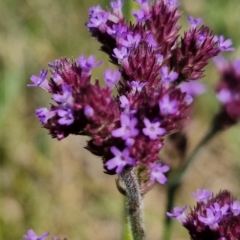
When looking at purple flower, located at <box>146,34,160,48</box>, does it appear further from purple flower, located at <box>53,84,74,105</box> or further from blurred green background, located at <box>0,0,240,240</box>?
blurred green background, located at <box>0,0,240,240</box>

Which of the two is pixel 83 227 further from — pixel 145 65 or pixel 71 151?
pixel 145 65

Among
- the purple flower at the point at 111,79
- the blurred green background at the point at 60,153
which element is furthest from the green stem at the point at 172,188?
the purple flower at the point at 111,79

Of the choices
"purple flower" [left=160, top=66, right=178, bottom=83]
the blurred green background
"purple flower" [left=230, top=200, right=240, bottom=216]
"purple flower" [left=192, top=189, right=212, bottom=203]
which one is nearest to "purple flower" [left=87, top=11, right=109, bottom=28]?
"purple flower" [left=160, top=66, right=178, bottom=83]

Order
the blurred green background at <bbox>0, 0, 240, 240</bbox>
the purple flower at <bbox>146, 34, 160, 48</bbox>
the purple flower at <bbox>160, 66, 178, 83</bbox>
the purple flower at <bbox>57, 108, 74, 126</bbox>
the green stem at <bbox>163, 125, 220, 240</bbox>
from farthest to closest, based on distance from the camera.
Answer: the blurred green background at <bbox>0, 0, 240, 240</bbox> → the green stem at <bbox>163, 125, 220, 240</bbox> → the purple flower at <bbox>146, 34, 160, 48</bbox> → the purple flower at <bbox>160, 66, 178, 83</bbox> → the purple flower at <bbox>57, 108, 74, 126</bbox>

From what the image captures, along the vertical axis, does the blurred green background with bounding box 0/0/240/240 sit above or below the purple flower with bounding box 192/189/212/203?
above

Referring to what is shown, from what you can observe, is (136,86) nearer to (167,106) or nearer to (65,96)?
(167,106)

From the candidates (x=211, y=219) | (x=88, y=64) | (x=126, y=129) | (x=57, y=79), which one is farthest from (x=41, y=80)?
(x=211, y=219)

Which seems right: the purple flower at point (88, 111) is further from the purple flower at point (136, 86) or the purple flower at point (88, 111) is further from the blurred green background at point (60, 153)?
the blurred green background at point (60, 153)
